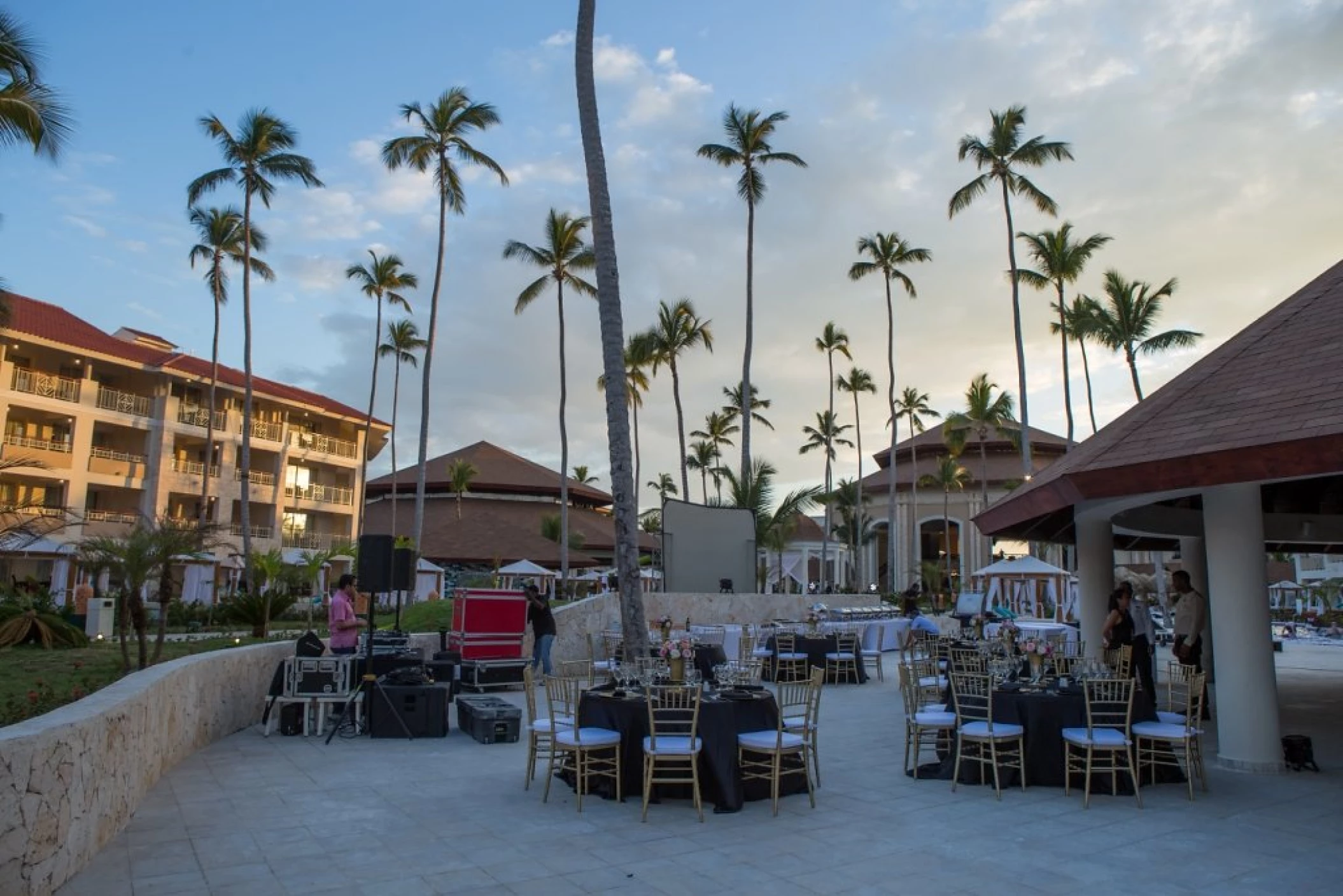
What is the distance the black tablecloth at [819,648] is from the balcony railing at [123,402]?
105 feet

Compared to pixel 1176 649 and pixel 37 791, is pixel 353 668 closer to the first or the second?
pixel 37 791

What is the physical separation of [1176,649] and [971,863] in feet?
23.1

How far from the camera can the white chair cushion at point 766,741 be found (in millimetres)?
7184

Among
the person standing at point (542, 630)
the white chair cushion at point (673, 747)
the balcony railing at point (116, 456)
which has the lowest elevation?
the white chair cushion at point (673, 747)

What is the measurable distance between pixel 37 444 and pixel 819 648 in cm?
3229

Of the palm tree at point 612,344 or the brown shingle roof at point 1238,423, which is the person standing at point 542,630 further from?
the brown shingle roof at point 1238,423

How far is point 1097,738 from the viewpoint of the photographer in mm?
7461

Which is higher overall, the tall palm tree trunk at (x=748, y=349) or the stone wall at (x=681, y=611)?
the tall palm tree trunk at (x=748, y=349)

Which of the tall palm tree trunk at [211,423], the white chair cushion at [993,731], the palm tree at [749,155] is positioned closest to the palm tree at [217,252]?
the tall palm tree trunk at [211,423]

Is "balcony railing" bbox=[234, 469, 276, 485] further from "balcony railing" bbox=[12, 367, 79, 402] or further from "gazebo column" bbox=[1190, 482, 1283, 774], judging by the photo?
"gazebo column" bbox=[1190, 482, 1283, 774]

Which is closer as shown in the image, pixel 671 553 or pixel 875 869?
pixel 875 869

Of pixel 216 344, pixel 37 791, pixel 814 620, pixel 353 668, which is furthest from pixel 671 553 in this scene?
pixel 216 344

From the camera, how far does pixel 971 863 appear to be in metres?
5.75

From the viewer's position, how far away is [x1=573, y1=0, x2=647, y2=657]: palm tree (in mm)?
12664
